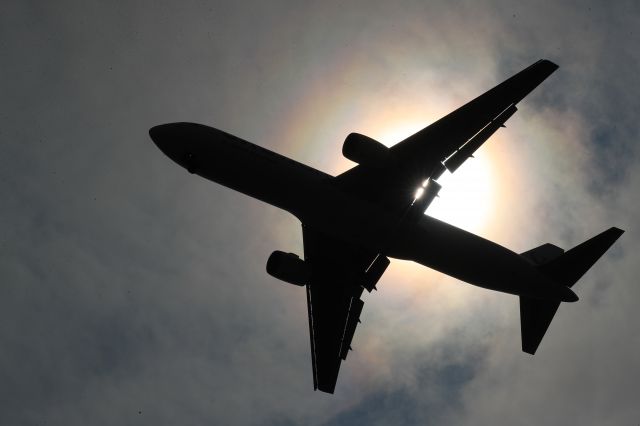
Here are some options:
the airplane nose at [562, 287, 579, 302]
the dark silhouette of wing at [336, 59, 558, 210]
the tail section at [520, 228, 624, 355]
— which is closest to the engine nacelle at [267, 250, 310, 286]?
the dark silhouette of wing at [336, 59, 558, 210]

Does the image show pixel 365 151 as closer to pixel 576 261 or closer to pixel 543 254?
pixel 576 261

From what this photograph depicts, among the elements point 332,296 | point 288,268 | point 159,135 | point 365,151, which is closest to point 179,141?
point 159,135

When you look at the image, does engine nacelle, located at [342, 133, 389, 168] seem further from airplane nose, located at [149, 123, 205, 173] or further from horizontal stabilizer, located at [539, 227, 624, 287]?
horizontal stabilizer, located at [539, 227, 624, 287]

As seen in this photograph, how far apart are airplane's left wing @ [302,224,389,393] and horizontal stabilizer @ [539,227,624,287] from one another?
35.4ft

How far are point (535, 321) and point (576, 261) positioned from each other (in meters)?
4.63

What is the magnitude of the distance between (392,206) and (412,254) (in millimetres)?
2952

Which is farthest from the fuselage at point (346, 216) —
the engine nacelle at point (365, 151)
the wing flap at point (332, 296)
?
the wing flap at point (332, 296)

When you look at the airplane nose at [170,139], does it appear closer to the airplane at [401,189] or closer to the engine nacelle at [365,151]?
the airplane at [401,189]

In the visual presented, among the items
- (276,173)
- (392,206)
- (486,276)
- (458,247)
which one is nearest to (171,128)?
(276,173)

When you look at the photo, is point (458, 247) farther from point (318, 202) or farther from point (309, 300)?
point (309, 300)

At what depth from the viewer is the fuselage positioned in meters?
31.6

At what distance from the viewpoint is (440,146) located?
3136cm

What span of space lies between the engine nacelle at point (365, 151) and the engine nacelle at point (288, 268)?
26.8ft

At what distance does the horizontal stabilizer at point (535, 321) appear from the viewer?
117 ft
